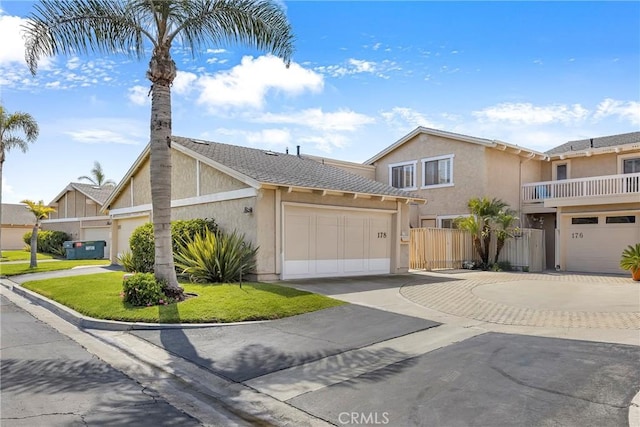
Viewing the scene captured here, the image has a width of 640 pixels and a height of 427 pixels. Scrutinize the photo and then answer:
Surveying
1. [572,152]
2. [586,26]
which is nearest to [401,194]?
[586,26]

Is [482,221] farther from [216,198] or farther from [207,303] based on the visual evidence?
[207,303]

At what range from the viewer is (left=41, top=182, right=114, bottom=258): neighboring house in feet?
110

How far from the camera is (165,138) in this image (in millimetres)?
10766

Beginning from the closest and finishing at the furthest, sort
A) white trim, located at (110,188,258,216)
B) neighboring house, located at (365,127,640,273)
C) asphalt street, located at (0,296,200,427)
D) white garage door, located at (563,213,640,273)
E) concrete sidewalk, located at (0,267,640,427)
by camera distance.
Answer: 1. asphalt street, located at (0,296,200,427)
2. concrete sidewalk, located at (0,267,640,427)
3. white trim, located at (110,188,258,216)
4. white garage door, located at (563,213,640,273)
5. neighboring house, located at (365,127,640,273)

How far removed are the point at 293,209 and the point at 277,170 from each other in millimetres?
2091

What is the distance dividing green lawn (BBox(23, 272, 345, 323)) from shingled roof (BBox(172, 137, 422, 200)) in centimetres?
367

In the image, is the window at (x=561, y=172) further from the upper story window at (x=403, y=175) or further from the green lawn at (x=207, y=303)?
the green lawn at (x=207, y=303)

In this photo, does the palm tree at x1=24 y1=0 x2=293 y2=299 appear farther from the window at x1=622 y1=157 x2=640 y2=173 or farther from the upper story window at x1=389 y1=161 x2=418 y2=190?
the window at x1=622 y1=157 x2=640 y2=173

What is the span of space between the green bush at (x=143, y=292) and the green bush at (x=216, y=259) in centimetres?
271

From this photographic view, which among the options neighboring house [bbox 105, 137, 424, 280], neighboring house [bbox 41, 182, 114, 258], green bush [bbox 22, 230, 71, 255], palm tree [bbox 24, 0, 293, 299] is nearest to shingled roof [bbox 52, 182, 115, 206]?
neighboring house [bbox 41, 182, 114, 258]

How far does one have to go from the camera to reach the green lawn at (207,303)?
365 inches

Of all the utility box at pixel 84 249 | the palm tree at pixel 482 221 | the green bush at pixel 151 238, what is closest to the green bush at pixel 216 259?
the green bush at pixel 151 238

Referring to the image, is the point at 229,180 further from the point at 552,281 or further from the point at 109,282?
the point at 552,281

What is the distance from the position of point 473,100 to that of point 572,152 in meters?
12.8
